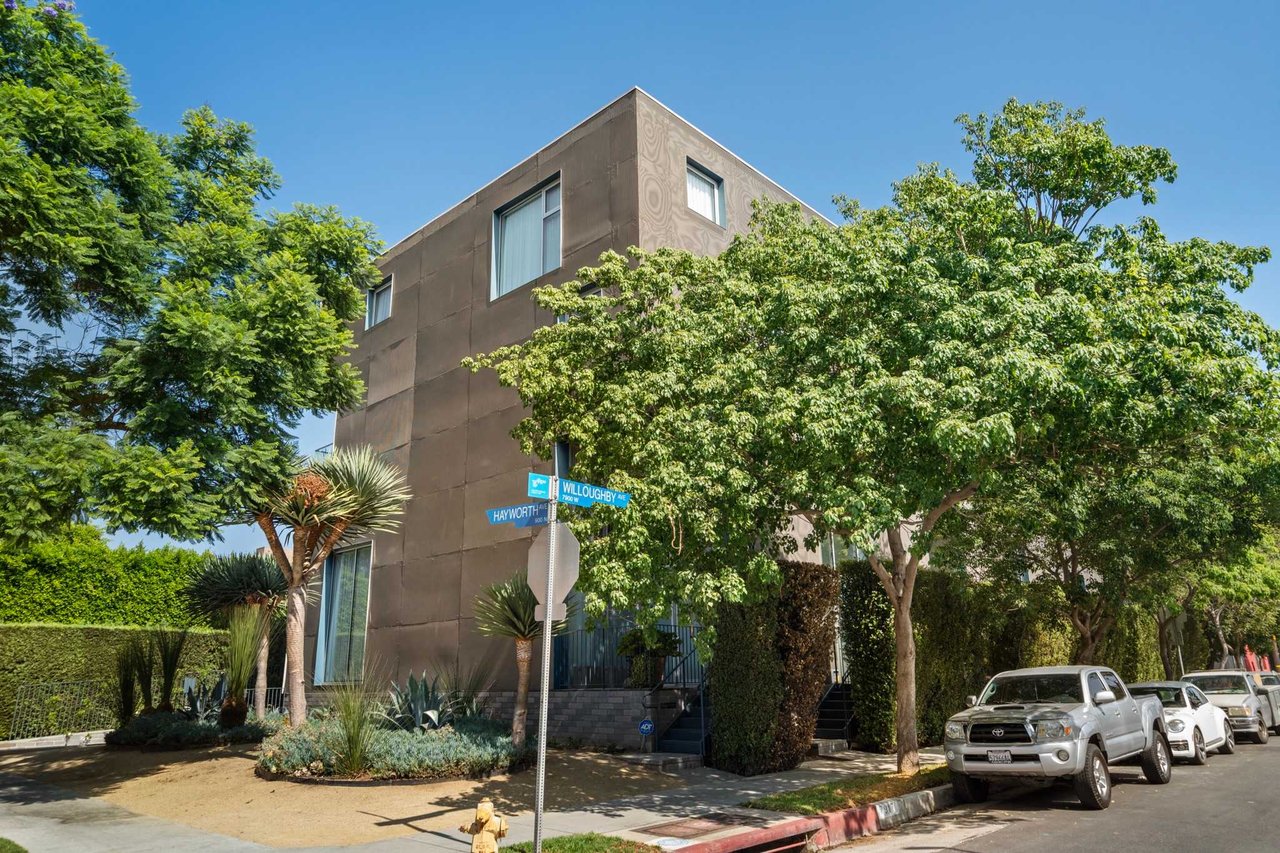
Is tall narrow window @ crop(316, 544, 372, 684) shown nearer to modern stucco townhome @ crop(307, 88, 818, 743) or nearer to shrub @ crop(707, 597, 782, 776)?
modern stucco townhome @ crop(307, 88, 818, 743)

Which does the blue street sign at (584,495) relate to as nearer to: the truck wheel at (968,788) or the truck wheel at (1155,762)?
the truck wheel at (968,788)

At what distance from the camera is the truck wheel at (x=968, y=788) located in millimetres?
11914

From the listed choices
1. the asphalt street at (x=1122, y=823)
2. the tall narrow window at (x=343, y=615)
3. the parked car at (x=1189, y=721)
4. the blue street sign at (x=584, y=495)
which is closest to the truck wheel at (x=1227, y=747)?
the parked car at (x=1189, y=721)

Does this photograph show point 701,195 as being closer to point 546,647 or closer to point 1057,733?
point 1057,733

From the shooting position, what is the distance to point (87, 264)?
1214 centimetres

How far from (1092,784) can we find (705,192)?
48.2ft

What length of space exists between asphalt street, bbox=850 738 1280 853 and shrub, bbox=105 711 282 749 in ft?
42.9

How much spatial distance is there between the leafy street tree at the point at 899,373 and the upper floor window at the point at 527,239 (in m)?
6.73

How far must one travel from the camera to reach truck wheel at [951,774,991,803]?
11.9 meters

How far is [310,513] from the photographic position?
15172mm

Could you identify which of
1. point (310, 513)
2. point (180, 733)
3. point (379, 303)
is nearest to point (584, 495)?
point (310, 513)

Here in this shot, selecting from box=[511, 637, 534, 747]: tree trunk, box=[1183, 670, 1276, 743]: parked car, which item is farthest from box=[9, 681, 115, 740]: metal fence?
box=[1183, 670, 1276, 743]: parked car

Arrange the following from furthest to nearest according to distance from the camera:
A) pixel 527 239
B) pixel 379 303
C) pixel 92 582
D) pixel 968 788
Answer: pixel 92 582, pixel 379 303, pixel 527 239, pixel 968 788

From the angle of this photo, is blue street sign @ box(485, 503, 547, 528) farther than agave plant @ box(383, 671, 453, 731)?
No
